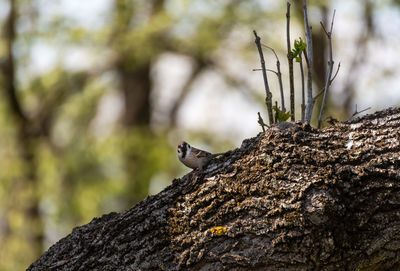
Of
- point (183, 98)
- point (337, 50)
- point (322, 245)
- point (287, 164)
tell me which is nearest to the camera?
point (322, 245)

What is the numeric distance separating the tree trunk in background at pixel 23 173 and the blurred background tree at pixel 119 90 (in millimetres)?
28

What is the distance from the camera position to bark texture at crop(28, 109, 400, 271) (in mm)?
2299

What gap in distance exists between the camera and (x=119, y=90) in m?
16.1

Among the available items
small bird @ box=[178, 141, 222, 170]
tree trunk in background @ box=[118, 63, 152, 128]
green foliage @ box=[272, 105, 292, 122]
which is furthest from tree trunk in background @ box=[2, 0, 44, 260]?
green foliage @ box=[272, 105, 292, 122]

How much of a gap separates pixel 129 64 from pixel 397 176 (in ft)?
39.8

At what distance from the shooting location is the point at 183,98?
17.0 m

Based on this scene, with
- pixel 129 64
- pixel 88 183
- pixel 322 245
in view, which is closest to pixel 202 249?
pixel 322 245

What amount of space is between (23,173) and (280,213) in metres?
12.8

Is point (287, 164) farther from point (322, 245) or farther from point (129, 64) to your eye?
point (129, 64)

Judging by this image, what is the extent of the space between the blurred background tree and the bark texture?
9110 mm

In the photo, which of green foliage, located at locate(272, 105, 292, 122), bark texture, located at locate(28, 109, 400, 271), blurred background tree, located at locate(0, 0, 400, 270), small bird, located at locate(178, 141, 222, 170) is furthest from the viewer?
blurred background tree, located at locate(0, 0, 400, 270)

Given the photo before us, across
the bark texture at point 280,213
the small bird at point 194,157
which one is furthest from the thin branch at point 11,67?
the bark texture at point 280,213

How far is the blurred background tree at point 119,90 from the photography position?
12.6 m

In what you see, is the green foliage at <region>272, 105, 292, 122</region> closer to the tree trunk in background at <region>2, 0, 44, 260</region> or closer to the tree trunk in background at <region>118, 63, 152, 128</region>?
the tree trunk in background at <region>2, 0, 44, 260</region>
